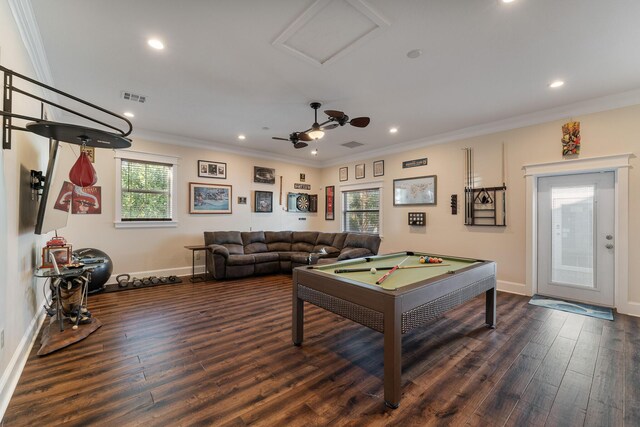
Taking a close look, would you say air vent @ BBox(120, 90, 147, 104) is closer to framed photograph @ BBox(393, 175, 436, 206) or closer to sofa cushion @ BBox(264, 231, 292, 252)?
sofa cushion @ BBox(264, 231, 292, 252)

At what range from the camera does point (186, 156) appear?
5.97m

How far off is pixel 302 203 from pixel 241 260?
2.81 m

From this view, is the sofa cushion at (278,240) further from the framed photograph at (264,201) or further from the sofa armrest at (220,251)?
the sofa armrest at (220,251)

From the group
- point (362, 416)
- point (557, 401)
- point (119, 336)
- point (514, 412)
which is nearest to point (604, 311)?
point (557, 401)

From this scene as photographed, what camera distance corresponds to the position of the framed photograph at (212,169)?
6160 millimetres

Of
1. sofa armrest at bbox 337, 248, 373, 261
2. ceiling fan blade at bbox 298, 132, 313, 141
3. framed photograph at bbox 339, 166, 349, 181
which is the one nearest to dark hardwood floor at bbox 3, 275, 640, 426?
sofa armrest at bbox 337, 248, 373, 261

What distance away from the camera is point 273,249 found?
6.79m

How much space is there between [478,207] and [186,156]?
5.94m

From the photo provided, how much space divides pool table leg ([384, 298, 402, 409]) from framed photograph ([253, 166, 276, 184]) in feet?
18.6

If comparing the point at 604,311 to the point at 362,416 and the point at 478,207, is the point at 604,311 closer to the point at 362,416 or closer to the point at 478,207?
the point at 478,207

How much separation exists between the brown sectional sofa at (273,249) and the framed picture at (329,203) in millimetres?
1096

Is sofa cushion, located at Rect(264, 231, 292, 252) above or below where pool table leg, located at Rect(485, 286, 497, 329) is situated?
above

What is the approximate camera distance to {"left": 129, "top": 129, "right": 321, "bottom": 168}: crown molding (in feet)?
17.9

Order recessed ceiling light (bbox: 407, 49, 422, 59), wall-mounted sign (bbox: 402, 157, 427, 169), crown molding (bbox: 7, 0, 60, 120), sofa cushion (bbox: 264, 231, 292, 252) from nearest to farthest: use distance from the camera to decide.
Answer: crown molding (bbox: 7, 0, 60, 120) → recessed ceiling light (bbox: 407, 49, 422, 59) → wall-mounted sign (bbox: 402, 157, 427, 169) → sofa cushion (bbox: 264, 231, 292, 252)
